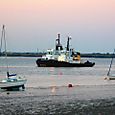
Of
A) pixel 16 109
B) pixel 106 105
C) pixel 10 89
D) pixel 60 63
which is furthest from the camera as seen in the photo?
pixel 60 63

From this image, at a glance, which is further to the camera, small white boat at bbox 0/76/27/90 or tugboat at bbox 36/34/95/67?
tugboat at bbox 36/34/95/67

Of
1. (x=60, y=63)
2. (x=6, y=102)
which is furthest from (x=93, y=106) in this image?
(x=60, y=63)

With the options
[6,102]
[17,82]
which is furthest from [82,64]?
[6,102]

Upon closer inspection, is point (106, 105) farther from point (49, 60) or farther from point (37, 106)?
point (49, 60)

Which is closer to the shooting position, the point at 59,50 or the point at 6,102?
the point at 6,102

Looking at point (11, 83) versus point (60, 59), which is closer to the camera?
point (11, 83)

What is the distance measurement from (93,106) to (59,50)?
12327cm

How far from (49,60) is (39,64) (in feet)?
13.8

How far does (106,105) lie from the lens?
112ft

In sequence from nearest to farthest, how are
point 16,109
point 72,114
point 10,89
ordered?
point 72,114 → point 16,109 → point 10,89

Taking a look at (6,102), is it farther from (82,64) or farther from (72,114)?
(82,64)

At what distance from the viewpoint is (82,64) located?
157 meters

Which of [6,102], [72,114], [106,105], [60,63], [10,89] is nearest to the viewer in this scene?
[72,114]

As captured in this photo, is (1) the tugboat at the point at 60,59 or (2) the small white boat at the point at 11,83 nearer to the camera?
(2) the small white boat at the point at 11,83
